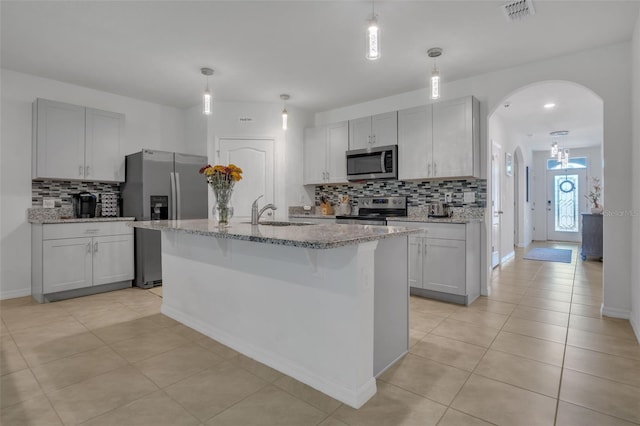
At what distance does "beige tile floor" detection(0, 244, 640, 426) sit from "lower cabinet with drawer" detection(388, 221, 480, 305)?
12.6 inches

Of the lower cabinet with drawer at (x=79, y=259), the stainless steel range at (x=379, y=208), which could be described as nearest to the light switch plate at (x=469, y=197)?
the stainless steel range at (x=379, y=208)

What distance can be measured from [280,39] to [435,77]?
1.39m

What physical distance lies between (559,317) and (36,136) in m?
5.65

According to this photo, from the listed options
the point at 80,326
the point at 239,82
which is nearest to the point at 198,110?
the point at 239,82

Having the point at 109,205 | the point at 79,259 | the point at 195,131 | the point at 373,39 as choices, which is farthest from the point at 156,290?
the point at 373,39

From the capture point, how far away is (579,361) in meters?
2.26

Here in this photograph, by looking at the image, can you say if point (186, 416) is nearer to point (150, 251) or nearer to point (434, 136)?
point (150, 251)

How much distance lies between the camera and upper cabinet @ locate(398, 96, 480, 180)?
374 centimetres

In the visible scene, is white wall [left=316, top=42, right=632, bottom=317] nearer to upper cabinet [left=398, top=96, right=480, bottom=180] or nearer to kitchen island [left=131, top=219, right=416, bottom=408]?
upper cabinet [left=398, top=96, right=480, bottom=180]

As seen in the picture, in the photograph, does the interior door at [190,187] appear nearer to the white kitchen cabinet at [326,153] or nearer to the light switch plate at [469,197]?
the white kitchen cabinet at [326,153]

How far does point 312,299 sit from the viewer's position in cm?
194

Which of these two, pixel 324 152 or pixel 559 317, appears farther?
pixel 324 152

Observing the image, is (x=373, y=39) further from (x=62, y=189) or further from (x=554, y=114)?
(x=554, y=114)

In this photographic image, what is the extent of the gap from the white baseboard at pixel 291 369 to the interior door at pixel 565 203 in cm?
933
